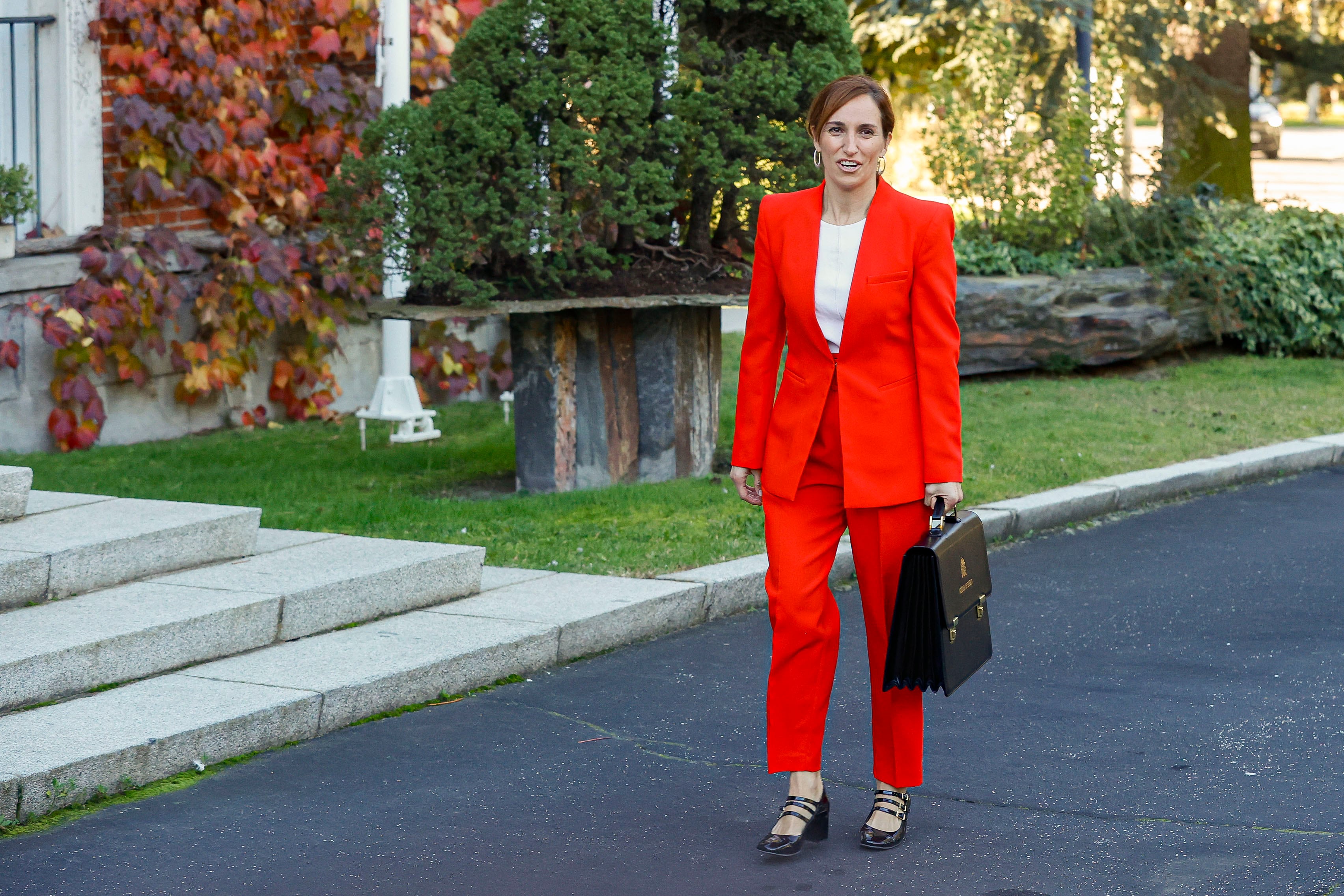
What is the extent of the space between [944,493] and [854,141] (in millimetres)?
844

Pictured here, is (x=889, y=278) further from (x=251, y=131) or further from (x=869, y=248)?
(x=251, y=131)

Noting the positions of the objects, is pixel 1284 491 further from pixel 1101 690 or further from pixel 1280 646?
pixel 1101 690

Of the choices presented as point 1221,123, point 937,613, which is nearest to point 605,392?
point 937,613

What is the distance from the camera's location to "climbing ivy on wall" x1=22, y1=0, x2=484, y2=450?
9.41 metres

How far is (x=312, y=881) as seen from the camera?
3.85 metres

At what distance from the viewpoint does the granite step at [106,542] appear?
537 cm

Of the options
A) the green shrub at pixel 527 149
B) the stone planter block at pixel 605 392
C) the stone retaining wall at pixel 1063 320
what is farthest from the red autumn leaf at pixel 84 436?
the stone retaining wall at pixel 1063 320

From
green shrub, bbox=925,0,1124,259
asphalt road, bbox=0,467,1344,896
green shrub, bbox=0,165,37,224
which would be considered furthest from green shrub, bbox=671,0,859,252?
green shrub, bbox=925,0,1124,259

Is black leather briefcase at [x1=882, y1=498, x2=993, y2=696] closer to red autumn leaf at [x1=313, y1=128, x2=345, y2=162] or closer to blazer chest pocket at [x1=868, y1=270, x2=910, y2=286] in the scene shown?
blazer chest pocket at [x1=868, y1=270, x2=910, y2=286]

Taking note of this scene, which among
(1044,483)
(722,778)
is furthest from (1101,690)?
(1044,483)

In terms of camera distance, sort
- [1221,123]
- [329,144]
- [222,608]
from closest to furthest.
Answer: [222,608], [329,144], [1221,123]

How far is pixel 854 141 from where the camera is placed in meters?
3.91

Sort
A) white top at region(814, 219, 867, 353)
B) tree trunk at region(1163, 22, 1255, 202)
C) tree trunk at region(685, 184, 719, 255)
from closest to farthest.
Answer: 1. white top at region(814, 219, 867, 353)
2. tree trunk at region(685, 184, 719, 255)
3. tree trunk at region(1163, 22, 1255, 202)

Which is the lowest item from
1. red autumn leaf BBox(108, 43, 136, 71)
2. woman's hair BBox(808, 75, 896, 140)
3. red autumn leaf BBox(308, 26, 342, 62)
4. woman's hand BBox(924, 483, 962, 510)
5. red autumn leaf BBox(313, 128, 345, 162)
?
woman's hand BBox(924, 483, 962, 510)
